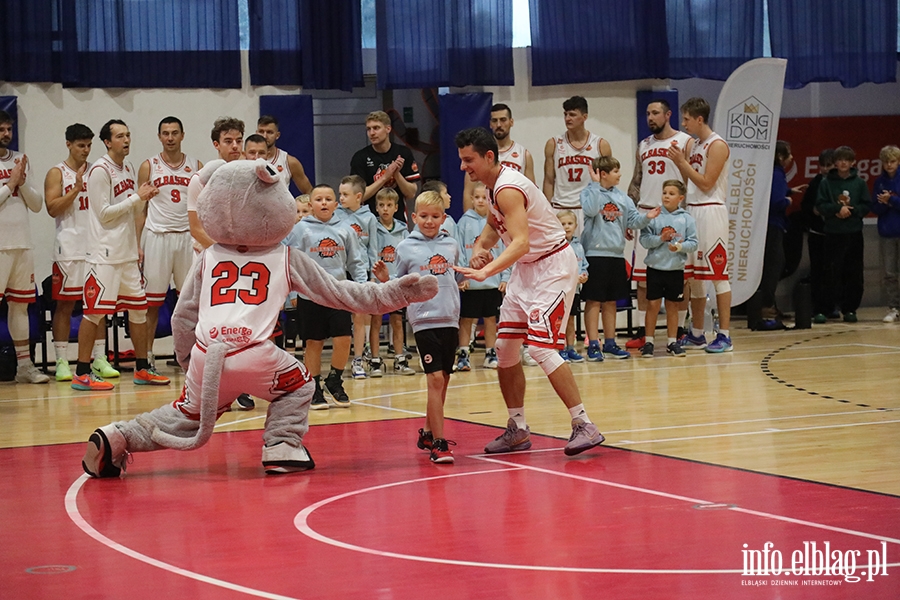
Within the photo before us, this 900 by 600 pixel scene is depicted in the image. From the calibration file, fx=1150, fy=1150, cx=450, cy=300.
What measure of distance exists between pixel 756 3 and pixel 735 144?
2102 mm

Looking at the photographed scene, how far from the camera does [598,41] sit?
12.0 meters

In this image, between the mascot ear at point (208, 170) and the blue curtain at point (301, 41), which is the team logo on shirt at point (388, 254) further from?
the mascot ear at point (208, 170)

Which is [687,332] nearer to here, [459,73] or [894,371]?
[894,371]

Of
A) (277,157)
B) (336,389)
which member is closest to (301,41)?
(277,157)

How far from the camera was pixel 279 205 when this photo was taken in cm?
538

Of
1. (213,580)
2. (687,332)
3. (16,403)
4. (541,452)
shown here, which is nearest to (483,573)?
(213,580)

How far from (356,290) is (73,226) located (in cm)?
472

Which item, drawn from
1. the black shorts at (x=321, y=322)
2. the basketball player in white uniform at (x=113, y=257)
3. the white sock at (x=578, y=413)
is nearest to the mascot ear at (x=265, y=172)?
the white sock at (x=578, y=413)

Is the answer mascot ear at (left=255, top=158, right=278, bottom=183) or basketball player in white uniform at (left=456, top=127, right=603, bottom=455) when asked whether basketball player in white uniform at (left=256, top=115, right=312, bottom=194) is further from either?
mascot ear at (left=255, top=158, right=278, bottom=183)

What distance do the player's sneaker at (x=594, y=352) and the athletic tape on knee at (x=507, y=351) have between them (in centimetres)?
417

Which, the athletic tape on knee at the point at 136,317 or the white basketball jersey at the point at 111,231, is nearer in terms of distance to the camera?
the white basketball jersey at the point at 111,231

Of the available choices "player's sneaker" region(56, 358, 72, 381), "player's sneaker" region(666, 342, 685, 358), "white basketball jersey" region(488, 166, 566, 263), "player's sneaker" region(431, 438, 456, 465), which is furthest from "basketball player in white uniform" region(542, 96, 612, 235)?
"player's sneaker" region(431, 438, 456, 465)

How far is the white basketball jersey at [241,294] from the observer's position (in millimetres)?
5246

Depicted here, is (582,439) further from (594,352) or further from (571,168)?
(571,168)
